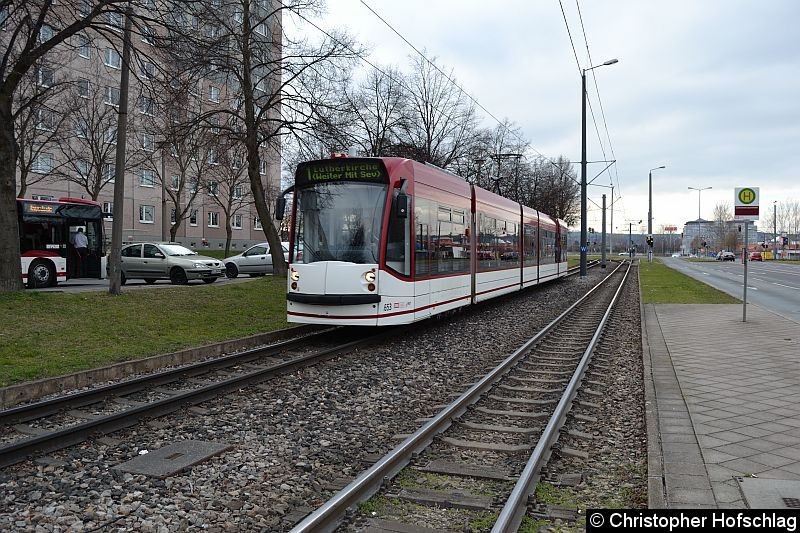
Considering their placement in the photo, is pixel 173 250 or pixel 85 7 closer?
pixel 85 7

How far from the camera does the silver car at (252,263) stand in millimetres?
28983

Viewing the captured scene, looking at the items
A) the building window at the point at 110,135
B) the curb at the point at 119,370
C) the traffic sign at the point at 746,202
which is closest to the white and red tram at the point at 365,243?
the curb at the point at 119,370

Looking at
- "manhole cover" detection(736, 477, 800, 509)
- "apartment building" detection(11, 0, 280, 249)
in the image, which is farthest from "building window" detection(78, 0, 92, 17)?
"manhole cover" detection(736, 477, 800, 509)

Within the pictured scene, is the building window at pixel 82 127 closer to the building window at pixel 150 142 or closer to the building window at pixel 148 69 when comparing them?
the building window at pixel 150 142

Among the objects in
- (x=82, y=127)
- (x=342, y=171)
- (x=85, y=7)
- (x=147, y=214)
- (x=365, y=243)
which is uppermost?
(x=82, y=127)

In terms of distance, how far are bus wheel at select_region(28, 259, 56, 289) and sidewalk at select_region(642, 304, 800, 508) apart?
54.6 ft

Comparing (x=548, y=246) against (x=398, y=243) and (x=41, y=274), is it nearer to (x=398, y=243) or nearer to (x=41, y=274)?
(x=398, y=243)

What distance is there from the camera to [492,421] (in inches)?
265

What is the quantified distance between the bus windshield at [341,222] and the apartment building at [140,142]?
4891 mm

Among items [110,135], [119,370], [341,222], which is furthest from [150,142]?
[119,370]

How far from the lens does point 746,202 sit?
1417 centimetres

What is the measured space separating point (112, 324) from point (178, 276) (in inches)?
460

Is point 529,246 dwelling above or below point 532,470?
above

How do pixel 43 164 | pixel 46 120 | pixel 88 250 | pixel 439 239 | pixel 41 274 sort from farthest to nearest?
pixel 43 164
pixel 46 120
pixel 88 250
pixel 41 274
pixel 439 239
